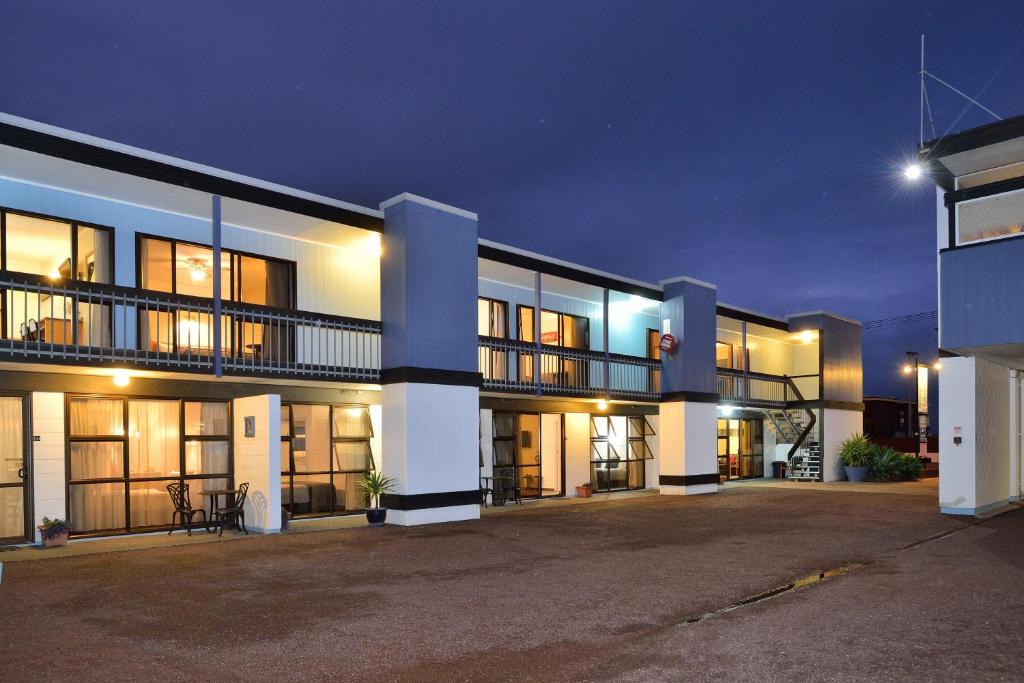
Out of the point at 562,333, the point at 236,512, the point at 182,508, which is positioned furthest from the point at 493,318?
the point at 182,508

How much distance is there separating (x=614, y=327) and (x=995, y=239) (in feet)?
35.6

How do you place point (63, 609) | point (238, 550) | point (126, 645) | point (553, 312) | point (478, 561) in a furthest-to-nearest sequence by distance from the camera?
1. point (553, 312)
2. point (238, 550)
3. point (478, 561)
4. point (63, 609)
5. point (126, 645)

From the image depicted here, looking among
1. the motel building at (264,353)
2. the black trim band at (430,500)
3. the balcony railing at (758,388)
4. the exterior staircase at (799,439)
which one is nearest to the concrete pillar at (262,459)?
the motel building at (264,353)

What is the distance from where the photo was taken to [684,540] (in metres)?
12.4

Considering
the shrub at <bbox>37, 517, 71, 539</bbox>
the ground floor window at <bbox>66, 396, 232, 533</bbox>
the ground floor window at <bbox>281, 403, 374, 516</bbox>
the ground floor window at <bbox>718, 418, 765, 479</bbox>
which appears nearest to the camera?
the shrub at <bbox>37, 517, 71, 539</bbox>

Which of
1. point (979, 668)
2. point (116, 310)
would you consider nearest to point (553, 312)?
point (116, 310)

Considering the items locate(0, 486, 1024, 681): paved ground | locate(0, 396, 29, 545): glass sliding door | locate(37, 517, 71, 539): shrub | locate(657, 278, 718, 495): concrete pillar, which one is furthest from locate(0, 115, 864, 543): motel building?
locate(0, 486, 1024, 681): paved ground

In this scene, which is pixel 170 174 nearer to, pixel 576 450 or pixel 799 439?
pixel 576 450

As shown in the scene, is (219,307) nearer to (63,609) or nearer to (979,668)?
(63,609)

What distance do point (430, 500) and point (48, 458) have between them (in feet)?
20.8

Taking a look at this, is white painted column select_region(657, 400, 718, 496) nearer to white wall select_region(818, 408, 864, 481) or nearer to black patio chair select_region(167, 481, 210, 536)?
white wall select_region(818, 408, 864, 481)

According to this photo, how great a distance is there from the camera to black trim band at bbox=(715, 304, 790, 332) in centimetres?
2458

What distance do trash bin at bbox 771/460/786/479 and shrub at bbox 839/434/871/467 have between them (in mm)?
2077

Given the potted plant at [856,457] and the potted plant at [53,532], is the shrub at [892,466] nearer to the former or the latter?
the potted plant at [856,457]
